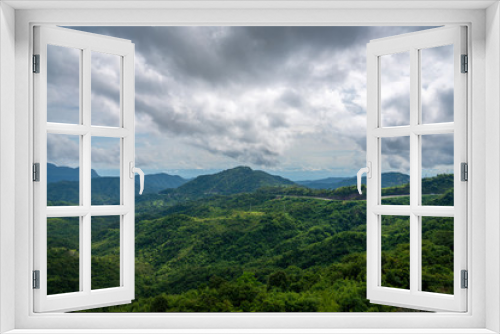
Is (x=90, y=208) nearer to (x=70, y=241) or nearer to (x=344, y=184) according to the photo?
(x=70, y=241)

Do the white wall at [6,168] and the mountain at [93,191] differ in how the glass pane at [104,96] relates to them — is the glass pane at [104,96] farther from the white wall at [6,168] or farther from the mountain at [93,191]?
the white wall at [6,168]

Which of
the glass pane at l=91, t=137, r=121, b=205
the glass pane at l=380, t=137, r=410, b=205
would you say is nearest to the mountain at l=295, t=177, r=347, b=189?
the glass pane at l=380, t=137, r=410, b=205

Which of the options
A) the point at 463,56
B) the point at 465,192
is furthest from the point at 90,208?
the point at 463,56

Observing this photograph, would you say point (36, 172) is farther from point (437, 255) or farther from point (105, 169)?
point (437, 255)

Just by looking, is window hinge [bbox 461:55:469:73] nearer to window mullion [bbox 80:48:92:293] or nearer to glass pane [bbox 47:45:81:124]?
window mullion [bbox 80:48:92:293]

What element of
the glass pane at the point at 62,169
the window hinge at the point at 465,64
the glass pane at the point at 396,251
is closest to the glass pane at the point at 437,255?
the glass pane at the point at 396,251

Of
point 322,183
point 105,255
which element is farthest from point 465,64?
point 105,255
